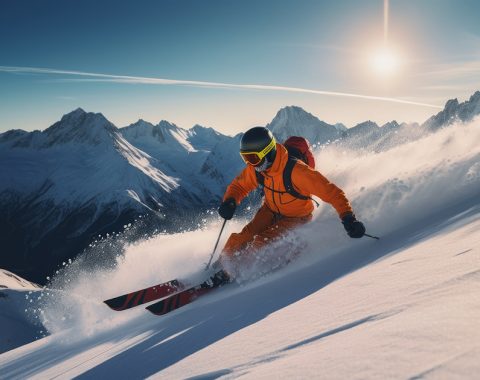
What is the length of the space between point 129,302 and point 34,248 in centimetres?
20929

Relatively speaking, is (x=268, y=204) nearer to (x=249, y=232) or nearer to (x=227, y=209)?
(x=249, y=232)

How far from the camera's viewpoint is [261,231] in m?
8.37

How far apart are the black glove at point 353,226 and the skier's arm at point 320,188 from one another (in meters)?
0.12

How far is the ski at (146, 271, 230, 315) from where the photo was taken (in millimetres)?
6664

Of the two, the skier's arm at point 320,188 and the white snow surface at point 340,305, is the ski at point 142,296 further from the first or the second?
the skier's arm at point 320,188

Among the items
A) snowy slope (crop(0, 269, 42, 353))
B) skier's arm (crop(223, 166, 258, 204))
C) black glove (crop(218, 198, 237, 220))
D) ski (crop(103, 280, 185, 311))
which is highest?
skier's arm (crop(223, 166, 258, 204))

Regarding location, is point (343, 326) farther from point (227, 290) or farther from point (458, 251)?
point (227, 290)

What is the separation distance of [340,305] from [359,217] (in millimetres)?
4721

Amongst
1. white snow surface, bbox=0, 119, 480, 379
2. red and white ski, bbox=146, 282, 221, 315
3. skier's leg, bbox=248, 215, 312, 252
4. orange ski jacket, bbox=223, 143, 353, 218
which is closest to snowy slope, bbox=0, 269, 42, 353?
white snow surface, bbox=0, 119, 480, 379

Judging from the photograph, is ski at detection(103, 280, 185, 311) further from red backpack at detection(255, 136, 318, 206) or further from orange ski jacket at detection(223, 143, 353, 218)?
red backpack at detection(255, 136, 318, 206)

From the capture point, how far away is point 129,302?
288 inches

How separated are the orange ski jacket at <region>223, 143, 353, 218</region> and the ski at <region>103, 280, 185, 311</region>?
8.08 ft

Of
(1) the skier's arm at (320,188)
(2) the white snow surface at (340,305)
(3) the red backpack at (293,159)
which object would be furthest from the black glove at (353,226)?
(3) the red backpack at (293,159)

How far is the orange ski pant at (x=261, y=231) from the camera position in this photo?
759 centimetres
